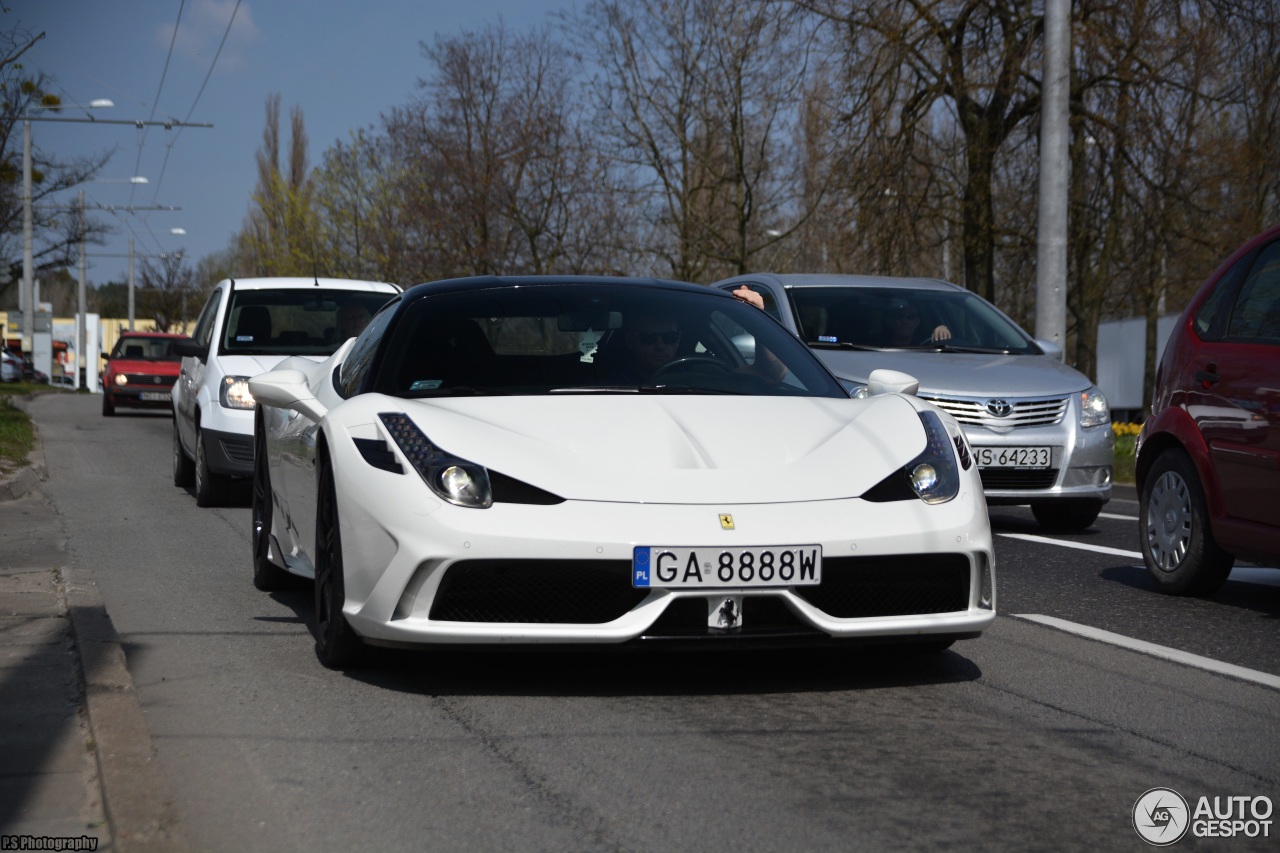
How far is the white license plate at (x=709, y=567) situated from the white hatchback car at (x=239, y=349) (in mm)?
7175

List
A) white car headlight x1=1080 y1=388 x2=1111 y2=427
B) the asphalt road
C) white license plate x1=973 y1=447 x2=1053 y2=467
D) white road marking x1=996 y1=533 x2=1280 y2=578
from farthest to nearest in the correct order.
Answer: white car headlight x1=1080 y1=388 x2=1111 y2=427 → white license plate x1=973 y1=447 x2=1053 y2=467 → white road marking x1=996 y1=533 x2=1280 y2=578 → the asphalt road

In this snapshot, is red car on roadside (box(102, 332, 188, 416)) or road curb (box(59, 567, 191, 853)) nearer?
road curb (box(59, 567, 191, 853))

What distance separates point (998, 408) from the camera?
32.5 feet

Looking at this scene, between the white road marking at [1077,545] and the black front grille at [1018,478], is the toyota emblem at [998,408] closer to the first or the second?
the black front grille at [1018,478]

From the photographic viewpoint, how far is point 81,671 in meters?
5.01

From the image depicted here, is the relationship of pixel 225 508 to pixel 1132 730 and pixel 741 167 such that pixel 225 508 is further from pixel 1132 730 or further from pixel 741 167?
pixel 741 167

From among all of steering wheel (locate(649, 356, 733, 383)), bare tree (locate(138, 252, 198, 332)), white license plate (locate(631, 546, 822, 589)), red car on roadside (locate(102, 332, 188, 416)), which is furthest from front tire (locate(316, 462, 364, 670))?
bare tree (locate(138, 252, 198, 332))

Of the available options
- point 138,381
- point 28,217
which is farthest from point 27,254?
point 138,381

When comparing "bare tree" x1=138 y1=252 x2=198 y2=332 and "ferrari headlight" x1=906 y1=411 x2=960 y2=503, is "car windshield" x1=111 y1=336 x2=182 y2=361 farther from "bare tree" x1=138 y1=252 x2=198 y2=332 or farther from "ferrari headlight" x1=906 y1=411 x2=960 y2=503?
"bare tree" x1=138 y1=252 x2=198 y2=332

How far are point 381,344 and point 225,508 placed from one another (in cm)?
601

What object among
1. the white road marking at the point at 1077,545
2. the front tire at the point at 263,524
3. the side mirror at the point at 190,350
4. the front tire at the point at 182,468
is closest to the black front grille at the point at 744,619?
the front tire at the point at 263,524

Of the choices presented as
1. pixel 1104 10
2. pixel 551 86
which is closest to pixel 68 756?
pixel 1104 10

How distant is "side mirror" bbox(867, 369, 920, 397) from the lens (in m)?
5.94

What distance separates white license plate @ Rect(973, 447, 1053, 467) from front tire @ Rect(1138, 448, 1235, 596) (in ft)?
7.18
